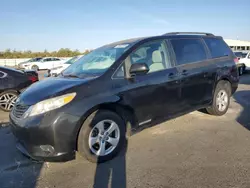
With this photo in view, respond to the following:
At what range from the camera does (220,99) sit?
5.27 m

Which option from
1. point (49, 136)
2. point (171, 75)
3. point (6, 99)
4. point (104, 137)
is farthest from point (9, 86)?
point (171, 75)

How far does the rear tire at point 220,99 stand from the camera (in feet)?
16.8

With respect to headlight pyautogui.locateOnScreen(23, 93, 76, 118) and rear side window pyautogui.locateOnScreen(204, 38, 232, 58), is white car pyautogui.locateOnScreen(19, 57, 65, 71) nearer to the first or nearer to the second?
rear side window pyautogui.locateOnScreen(204, 38, 232, 58)

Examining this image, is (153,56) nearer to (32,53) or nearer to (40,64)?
(40,64)

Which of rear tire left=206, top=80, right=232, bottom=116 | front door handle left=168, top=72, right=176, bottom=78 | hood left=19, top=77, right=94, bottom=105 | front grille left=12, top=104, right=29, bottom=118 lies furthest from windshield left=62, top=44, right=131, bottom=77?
rear tire left=206, top=80, right=232, bottom=116

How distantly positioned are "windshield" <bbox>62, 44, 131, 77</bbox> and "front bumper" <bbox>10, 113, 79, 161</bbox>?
982 millimetres

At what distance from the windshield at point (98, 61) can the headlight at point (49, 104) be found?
709mm

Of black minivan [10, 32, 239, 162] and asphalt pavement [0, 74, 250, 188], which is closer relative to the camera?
asphalt pavement [0, 74, 250, 188]

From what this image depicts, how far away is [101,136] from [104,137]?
0.05 meters

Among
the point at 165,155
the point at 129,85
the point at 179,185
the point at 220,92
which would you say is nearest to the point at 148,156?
the point at 165,155

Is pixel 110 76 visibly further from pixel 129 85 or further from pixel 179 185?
pixel 179 185

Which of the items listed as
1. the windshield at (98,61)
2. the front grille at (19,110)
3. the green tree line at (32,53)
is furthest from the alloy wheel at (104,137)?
the green tree line at (32,53)

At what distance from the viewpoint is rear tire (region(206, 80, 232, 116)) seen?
5.12 m

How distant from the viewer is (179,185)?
2.68 meters
